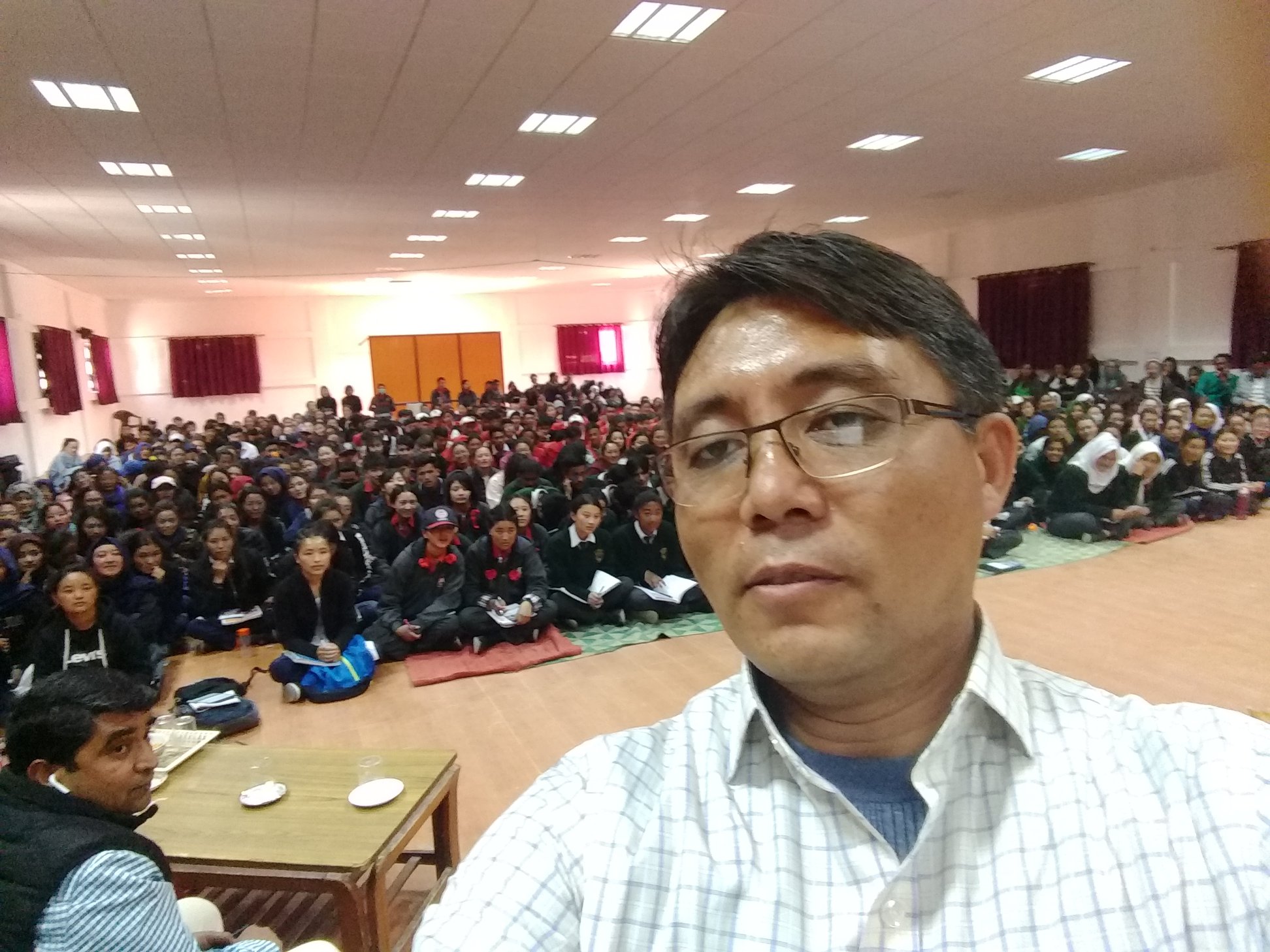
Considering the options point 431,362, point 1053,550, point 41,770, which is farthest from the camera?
point 431,362

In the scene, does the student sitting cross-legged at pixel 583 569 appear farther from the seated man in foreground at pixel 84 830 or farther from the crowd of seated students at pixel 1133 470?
the seated man in foreground at pixel 84 830

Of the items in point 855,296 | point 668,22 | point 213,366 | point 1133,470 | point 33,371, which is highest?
point 668,22

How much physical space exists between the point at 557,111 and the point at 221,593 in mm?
3722

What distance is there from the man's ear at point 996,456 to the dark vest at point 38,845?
161 centimetres

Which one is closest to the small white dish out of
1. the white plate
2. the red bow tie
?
the white plate

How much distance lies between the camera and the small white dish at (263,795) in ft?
6.98

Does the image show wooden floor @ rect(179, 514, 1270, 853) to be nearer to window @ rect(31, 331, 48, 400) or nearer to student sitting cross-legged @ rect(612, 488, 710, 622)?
student sitting cross-legged @ rect(612, 488, 710, 622)

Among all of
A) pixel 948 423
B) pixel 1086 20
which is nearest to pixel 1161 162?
pixel 1086 20

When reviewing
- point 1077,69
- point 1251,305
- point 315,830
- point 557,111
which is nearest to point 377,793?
point 315,830

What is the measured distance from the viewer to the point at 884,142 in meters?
6.65

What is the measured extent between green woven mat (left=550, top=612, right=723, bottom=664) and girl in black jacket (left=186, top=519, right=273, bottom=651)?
5.92 ft

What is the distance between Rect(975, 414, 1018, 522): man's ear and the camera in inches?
31.0

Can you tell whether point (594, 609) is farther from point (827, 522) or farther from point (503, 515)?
point (827, 522)

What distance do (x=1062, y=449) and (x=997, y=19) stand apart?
3727mm
